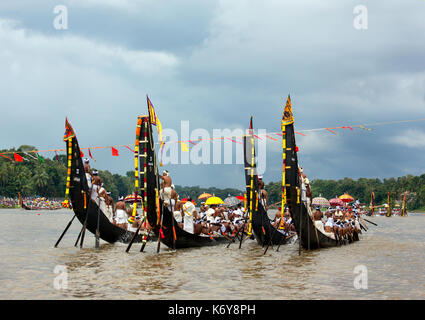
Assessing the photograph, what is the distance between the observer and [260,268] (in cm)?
1330

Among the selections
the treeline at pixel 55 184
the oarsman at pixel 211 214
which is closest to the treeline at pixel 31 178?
the treeline at pixel 55 184

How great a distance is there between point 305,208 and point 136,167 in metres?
5.76

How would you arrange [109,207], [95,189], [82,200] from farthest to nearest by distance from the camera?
1. [109,207]
2. [95,189]
3. [82,200]

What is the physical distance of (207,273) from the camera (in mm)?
12203

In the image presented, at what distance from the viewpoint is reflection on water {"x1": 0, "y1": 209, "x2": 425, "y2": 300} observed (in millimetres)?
9680

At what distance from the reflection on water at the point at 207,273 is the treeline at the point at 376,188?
79263mm

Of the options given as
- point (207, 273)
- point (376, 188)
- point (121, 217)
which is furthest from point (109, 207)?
point (376, 188)

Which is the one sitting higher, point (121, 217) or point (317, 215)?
point (317, 215)

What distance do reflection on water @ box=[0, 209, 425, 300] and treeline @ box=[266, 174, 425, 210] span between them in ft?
260

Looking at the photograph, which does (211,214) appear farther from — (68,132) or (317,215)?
(68,132)

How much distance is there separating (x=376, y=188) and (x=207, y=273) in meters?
97.2
